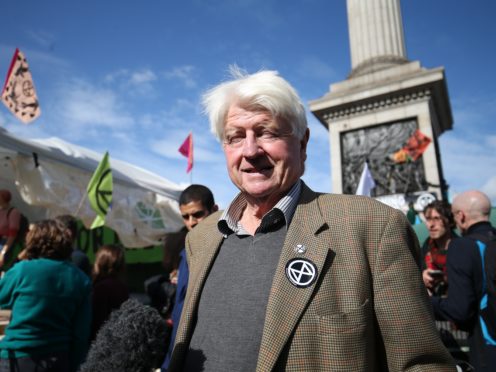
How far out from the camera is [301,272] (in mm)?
1275

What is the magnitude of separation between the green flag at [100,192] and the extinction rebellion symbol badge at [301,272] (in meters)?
4.89

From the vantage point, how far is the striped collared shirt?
1.50 m

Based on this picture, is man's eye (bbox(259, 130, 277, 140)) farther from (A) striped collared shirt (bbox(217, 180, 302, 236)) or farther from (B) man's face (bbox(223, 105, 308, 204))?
(A) striped collared shirt (bbox(217, 180, 302, 236))

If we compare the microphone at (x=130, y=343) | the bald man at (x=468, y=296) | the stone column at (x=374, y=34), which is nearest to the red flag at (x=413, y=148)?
the stone column at (x=374, y=34)

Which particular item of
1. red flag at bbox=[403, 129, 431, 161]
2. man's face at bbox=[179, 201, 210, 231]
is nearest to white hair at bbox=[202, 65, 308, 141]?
man's face at bbox=[179, 201, 210, 231]

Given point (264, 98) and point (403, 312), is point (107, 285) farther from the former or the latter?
point (403, 312)

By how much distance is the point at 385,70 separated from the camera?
9.80m

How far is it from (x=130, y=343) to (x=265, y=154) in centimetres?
85

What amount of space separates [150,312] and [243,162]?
2.27ft

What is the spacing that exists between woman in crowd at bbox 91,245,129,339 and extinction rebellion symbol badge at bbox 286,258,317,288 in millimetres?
2826

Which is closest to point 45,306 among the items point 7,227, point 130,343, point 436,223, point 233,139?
point 130,343

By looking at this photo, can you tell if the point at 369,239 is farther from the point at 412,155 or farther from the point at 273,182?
the point at 412,155

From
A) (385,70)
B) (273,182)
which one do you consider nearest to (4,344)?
(273,182)

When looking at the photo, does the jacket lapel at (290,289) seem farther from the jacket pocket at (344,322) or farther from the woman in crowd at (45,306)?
the woman in crowd at (45,306)
